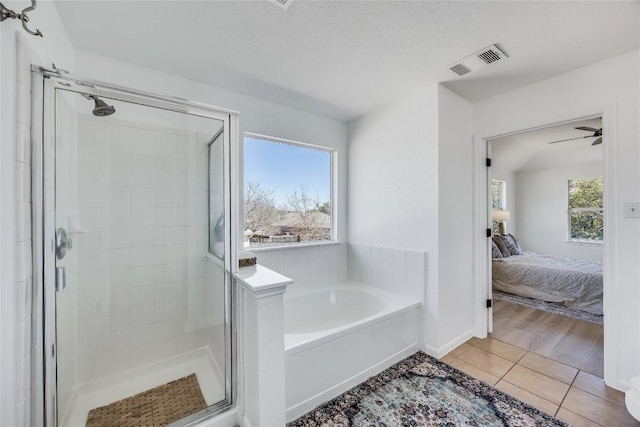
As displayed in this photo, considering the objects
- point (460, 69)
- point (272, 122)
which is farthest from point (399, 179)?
point (272, 122)

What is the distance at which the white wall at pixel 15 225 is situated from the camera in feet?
3.00

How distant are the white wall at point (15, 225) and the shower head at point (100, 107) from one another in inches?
14.5

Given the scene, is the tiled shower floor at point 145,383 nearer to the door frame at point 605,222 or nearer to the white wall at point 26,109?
the white wall at point 26,109

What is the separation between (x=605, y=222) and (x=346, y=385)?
2197 millimetres

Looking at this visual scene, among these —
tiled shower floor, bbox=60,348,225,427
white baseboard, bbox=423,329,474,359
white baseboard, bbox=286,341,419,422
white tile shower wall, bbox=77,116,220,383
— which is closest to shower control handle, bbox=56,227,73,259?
white tile shower wall, bbox=77,116,220,383

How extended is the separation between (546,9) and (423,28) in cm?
63

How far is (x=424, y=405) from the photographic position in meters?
1.70

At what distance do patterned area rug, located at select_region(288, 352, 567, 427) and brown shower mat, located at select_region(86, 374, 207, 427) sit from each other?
67cm

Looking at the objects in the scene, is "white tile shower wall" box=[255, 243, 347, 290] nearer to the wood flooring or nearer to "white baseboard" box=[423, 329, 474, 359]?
"white baseboard" box=[423, 329, 474, 359]

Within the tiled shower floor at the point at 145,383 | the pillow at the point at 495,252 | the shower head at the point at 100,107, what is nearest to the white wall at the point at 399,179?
the tiled shower floor at the point at 145,383

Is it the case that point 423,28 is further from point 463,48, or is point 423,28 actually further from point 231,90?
point 231,90

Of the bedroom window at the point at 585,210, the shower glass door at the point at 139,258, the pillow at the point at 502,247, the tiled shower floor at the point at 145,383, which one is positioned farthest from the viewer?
the bedroom window at the point at 585,210

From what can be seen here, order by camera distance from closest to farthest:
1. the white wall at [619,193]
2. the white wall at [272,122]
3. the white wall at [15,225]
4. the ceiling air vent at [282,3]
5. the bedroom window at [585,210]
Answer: the white wall at [15,225], the ceiling air vent at [282,3], the white wall at [619,193], the white wall at [272,122], the bedroom window at [585,210]

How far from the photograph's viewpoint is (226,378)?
1.65 meters
